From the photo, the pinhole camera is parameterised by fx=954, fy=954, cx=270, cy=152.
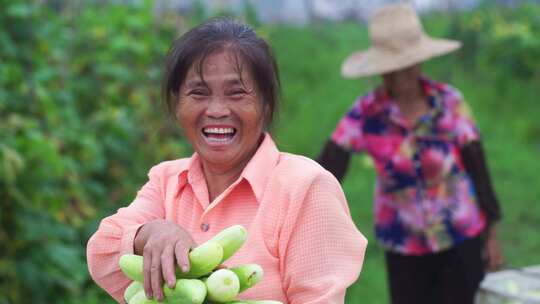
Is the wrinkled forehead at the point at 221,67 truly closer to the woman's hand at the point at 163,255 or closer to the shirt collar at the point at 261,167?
the shirt collar at the point at 261,167

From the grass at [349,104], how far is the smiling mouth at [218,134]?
3458 mm

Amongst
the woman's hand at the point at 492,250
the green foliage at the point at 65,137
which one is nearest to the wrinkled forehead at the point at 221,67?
the green foliage at the point at 65,137

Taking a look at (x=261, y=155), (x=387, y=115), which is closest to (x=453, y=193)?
(x=387, y=115)

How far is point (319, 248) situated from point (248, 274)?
17 cm

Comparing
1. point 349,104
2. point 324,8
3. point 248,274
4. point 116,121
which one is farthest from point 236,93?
point 324,8

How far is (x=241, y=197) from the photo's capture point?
1918 millimetres

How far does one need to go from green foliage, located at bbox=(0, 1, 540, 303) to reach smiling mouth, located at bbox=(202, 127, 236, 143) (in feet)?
1.04

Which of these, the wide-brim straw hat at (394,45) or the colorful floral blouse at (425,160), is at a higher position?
the wide-brim straw hat at (394,45)

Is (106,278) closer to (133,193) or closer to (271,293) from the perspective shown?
(271,293)

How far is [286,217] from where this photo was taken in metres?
1.83

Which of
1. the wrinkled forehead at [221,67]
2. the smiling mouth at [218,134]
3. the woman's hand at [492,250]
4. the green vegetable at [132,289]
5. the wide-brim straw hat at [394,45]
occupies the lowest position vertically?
the woman's hand at [492,250]

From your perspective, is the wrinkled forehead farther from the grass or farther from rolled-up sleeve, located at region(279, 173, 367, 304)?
the grass

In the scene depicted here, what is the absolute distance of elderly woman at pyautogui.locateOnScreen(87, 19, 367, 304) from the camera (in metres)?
1.81

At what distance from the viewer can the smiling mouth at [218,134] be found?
190 cm
